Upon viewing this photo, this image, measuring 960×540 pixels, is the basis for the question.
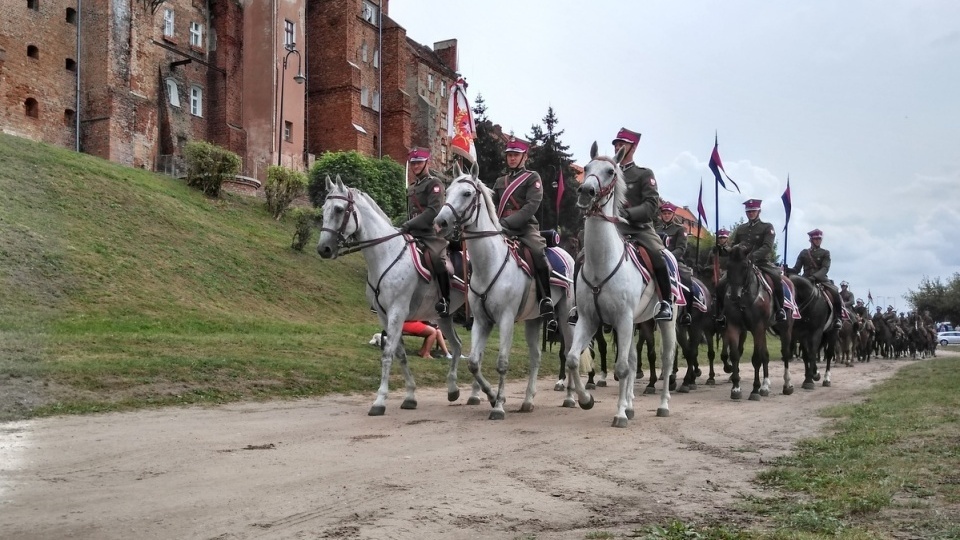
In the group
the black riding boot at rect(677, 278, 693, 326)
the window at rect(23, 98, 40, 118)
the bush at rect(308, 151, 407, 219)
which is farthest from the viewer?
the bush at rect(308, 151, 407, 219)

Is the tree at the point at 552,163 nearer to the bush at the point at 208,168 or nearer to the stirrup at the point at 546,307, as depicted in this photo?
the bush at the point at 208,168

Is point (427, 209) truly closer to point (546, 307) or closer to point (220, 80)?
point (546, 307)

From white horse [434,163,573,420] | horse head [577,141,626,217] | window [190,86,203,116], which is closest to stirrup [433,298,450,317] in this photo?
white horse [434,163,573,420]

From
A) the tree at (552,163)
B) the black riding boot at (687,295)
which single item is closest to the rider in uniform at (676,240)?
the black riding boot at (687,295)

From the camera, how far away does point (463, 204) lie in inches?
418

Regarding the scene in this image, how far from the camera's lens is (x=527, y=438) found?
9.08m

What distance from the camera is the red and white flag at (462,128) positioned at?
48.1ft

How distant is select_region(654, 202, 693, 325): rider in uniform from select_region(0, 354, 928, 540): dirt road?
421 cm

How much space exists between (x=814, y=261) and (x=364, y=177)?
3263cm

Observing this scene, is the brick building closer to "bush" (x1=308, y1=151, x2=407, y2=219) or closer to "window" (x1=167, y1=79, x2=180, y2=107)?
"window" (x1=167, y1=79, x2=180, y2=107)

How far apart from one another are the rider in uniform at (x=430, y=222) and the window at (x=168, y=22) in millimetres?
43894

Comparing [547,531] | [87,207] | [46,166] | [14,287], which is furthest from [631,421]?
[46,166]

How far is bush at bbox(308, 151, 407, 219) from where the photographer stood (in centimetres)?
4688

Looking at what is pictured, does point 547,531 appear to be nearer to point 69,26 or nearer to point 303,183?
point 303,183
